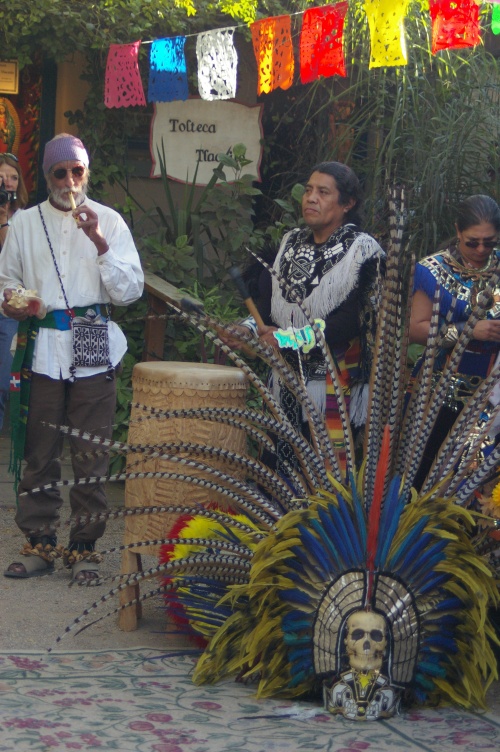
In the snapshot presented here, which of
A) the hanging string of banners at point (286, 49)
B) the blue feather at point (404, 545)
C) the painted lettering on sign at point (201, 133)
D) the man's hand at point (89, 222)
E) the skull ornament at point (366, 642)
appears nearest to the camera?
the skull ornament at point (366, 642)

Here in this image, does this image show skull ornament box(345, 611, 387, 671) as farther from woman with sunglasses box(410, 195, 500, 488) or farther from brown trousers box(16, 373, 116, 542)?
brown trousers box(16, 373, 116, 542)

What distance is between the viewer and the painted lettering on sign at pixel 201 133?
22.7ft

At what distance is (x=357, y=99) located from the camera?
6.47 meters

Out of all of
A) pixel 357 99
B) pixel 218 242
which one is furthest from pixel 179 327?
pixel 357 99

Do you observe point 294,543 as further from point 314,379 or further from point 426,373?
point 314,379

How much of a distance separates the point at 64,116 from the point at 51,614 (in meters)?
4.04

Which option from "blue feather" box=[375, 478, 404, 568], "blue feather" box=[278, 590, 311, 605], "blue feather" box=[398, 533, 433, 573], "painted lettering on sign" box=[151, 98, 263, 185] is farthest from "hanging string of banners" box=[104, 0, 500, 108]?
"blue feather" box=[278, 590, 311, 605]

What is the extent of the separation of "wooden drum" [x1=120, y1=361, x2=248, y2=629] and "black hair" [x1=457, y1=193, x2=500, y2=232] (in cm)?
95

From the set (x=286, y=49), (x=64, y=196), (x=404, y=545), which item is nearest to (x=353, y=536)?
(x=404, y=545)

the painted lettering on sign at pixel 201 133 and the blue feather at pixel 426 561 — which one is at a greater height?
the painted lettering on sign at pixel 201 133

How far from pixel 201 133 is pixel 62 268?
9.85 ft

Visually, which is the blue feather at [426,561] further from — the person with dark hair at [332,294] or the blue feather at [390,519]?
the person with dark hair at [332,294]

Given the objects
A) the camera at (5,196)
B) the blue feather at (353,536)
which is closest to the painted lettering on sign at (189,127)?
the camera at (5,196)

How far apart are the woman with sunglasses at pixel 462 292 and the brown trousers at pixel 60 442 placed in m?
1.23
